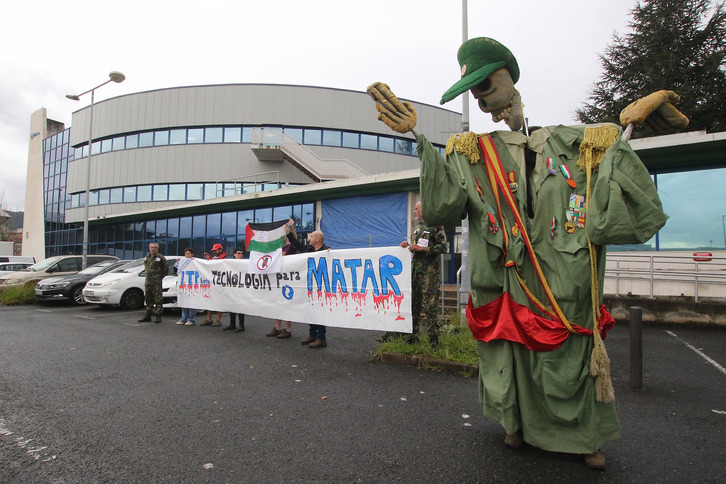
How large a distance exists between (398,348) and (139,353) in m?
3.77

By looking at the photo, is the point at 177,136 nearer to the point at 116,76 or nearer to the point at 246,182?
the point at 246,182

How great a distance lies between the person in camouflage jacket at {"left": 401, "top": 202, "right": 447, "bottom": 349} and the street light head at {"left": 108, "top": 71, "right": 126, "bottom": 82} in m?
16.1

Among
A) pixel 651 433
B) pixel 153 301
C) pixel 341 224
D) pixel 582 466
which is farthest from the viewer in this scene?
pixel 341 224

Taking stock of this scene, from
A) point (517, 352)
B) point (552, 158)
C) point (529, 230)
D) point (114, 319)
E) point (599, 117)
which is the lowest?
point (114, 319)

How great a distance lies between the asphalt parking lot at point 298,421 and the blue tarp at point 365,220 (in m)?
8.88

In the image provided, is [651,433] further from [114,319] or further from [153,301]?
[114,319]

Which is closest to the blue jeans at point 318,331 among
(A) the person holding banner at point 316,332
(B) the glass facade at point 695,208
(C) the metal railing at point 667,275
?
(A) the person holding banner at point 316,332

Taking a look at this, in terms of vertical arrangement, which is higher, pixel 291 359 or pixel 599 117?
pixel 599 117

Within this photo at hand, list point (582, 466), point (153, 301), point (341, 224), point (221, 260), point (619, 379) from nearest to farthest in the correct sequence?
point (582, 466) < point (619, 379) < point (221, 260) < point (153, 301) < point (341, 224)

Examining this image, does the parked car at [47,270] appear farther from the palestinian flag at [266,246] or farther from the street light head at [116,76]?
the palestinian flag at [266,246]

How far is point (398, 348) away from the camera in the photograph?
5.11 m

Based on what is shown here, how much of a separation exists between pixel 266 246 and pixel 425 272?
3152 millimetres

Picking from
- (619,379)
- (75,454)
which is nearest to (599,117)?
(619,379)

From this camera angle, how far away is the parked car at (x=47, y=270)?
14078 mm
